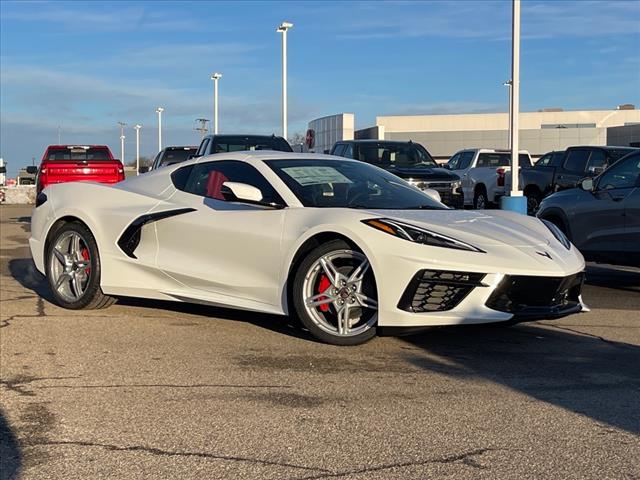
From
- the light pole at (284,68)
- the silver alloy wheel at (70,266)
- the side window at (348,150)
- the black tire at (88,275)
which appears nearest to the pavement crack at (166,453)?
the black tire at (88,275)

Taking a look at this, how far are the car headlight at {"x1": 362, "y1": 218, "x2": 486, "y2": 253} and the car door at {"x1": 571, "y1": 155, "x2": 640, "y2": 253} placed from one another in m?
3.85

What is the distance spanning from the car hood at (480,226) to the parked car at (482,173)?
48.8ft

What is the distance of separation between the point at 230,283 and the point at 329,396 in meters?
1.88

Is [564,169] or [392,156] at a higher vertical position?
[392,156]

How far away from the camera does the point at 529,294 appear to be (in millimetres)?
5539

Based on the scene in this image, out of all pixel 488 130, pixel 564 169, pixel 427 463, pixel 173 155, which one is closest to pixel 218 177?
pixel 427 463

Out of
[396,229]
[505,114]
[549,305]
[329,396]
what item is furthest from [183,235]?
[505,114]

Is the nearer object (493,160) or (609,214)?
(609,214)

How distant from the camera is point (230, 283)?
6316 mm

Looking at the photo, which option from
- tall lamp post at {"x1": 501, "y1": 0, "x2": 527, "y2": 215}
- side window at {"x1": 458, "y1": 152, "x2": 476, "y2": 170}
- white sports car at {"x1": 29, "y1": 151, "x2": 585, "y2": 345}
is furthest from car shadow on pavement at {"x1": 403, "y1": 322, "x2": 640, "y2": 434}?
side window at {"x1": 458, "y1": 152, "x2": 476, "y2": 170}

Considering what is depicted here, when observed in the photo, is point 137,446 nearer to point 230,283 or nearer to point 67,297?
point 230,283

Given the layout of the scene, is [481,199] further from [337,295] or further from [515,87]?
[337,295]

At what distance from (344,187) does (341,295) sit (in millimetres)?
1087

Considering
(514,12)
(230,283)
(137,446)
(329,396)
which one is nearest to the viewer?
(137,446)
